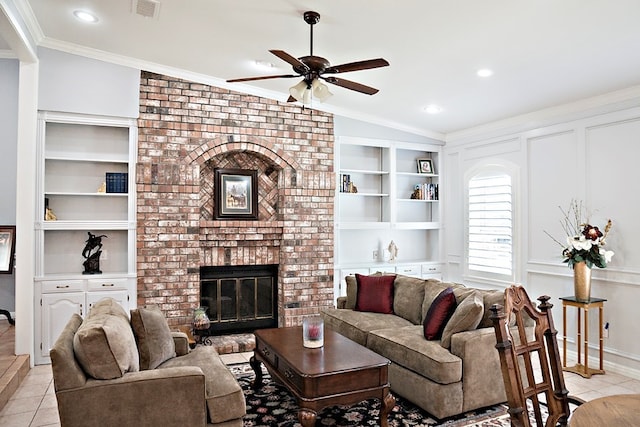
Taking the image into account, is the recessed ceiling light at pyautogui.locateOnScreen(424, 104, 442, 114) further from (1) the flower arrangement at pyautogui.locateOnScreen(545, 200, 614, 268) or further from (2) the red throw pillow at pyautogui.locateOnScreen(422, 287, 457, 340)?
(2) the red throw pillow at pyautogui.locateOnScreen(422, 287, 457, 340)

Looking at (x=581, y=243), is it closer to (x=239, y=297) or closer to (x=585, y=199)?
(x=585, y=199)

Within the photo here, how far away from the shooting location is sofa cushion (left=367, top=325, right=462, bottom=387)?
3.34 m

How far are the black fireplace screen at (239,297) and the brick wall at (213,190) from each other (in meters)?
0.16

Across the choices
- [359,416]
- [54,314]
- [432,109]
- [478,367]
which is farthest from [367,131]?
[54,314]

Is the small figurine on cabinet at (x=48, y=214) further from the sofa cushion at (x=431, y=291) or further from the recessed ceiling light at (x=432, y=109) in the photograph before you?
the recessed ceiling light at (x=432, y=109)

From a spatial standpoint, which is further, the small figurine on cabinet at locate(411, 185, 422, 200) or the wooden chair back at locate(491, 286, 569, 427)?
the small figurine on cabinet at locate(411, 185, 422, 200)

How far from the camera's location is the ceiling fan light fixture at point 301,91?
3590mm

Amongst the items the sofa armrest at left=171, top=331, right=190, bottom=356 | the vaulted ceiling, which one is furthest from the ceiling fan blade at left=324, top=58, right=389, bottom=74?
the sofa armrest at left=171, top=331, right=190, bottom=356

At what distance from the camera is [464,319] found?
354 centimetres

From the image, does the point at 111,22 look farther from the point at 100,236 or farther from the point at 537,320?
the point at 537,320

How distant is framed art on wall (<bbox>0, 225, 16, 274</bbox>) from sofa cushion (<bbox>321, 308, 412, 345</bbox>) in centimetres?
383

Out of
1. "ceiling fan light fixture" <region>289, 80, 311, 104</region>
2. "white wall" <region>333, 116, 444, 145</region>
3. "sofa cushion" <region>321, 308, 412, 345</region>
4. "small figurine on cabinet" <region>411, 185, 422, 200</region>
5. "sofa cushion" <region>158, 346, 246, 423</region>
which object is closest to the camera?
"sofa cushion" <region>158, 346, 246, 423</region>

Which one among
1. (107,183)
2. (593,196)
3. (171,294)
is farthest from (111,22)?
(593,196)

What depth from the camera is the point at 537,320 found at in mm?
2008
